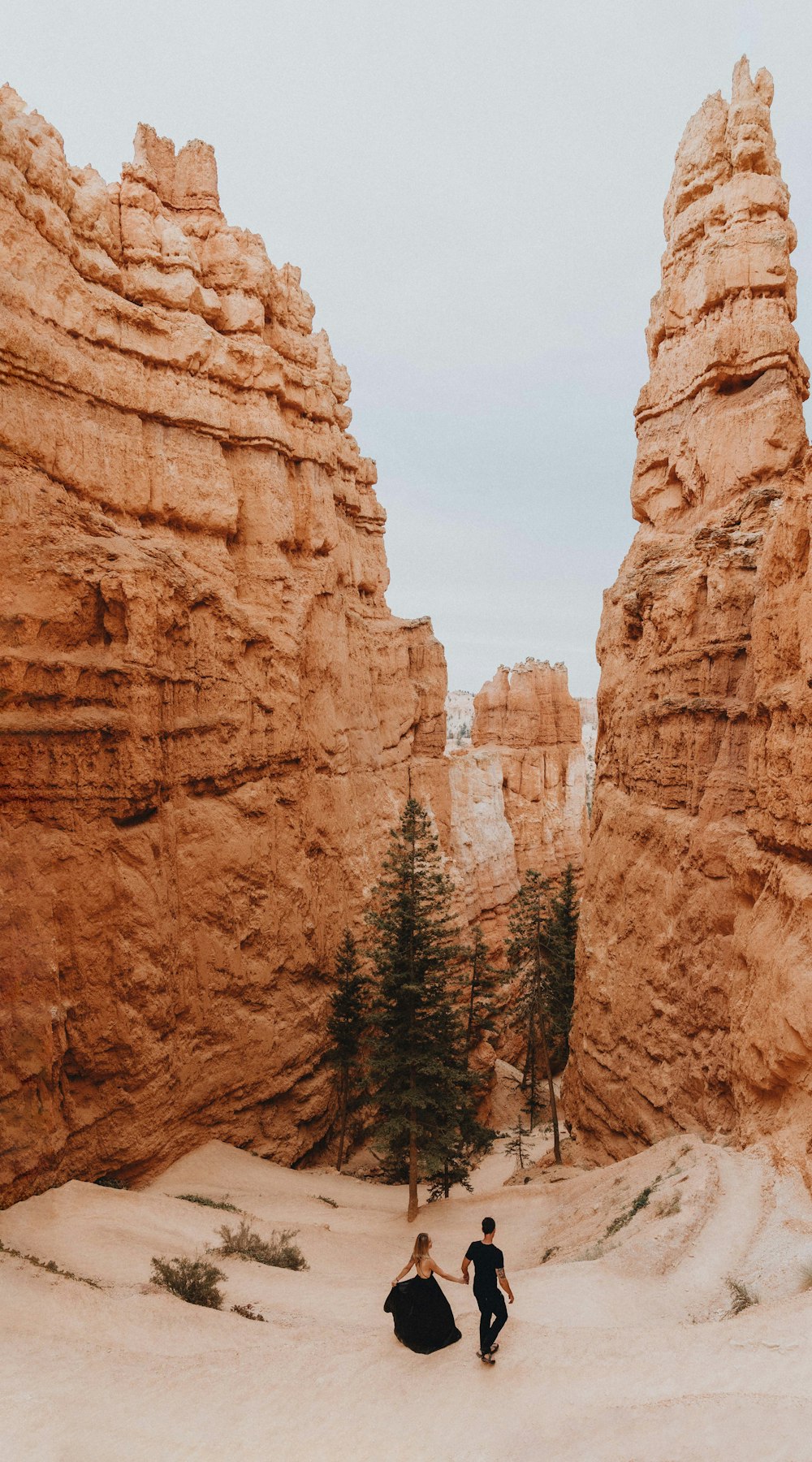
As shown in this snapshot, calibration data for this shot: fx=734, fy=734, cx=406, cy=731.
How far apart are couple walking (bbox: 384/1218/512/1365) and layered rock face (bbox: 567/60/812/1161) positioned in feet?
17.4

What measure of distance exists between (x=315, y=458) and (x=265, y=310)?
4.39 metres

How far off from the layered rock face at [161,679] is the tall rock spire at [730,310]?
10.7 m

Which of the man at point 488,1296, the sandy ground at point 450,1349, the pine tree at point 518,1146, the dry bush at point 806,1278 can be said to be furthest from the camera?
the pine tree at point 518,1146

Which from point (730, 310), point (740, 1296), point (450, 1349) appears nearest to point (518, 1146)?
point (740, 1296)

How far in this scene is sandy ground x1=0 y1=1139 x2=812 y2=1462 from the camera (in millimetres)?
6184

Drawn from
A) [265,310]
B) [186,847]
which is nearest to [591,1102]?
[186,847]

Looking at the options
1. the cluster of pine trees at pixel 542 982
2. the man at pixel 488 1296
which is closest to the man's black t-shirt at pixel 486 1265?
the man at pixel 488 1296

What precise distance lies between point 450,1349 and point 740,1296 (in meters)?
3.19

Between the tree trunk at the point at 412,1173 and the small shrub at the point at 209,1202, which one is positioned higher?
the small shrub at the point at 209,1202

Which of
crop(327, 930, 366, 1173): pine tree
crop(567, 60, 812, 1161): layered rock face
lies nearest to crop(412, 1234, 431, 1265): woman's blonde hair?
crop(567, 60, 812, 1161): layered rock face

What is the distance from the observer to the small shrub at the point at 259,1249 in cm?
1255

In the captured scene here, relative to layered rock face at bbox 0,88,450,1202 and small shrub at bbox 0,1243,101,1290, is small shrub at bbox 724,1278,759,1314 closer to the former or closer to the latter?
small shrub at bbox 0,1243,101,1290

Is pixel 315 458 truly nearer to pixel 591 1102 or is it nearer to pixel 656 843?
pixel 656 843

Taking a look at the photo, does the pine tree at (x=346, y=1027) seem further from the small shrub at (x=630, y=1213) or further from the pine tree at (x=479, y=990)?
the small shrub at (x=630, y=1213)
